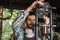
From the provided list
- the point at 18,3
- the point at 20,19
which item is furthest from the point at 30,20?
the point at 18,3

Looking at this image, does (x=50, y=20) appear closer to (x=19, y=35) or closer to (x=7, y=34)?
(x=19, y=35)

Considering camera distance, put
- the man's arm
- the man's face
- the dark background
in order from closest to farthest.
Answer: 1. the man's arm
2. the man's face
3. the dark background

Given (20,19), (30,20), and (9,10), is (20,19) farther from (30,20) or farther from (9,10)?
(9,10)

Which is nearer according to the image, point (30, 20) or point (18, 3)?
point (30, 20)

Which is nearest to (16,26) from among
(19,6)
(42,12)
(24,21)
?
(24,21)

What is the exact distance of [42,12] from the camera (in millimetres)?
2371

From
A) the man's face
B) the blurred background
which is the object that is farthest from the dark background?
the man's face

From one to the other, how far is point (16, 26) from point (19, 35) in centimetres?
18

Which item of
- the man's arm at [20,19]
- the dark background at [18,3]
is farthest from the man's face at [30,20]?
the dark background at [18,3]

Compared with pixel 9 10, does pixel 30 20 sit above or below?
below

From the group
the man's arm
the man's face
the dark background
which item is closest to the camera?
the man's arm

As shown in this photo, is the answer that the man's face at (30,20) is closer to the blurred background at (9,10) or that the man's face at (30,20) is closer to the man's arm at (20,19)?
the man's arm at (20,19)

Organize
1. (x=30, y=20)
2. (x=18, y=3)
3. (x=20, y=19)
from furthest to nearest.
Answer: (x=18, y=3) → (x=30, y=20) → (x=20, y=19)

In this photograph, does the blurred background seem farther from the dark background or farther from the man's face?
the man's face
